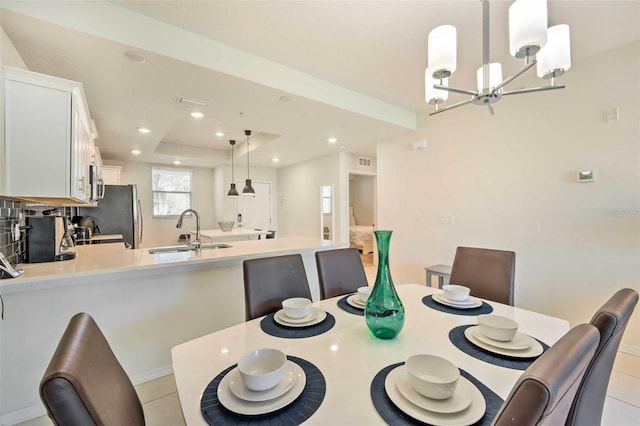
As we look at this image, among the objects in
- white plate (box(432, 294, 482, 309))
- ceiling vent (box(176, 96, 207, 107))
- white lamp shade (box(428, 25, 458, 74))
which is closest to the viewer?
white lamp shade (box(428, 25, 458, 74))

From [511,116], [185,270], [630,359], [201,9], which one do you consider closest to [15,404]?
[185,270]

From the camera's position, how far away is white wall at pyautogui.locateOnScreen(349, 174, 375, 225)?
9.07 m

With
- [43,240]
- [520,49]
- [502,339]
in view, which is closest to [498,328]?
[502,339]

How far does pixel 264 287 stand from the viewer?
63.9 inches

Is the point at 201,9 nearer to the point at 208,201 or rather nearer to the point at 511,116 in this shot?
the point at 511,116

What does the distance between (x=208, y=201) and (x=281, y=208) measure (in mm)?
1935

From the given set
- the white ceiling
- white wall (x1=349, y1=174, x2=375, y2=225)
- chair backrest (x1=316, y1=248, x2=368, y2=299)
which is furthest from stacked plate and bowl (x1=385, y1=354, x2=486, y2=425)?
white wall (x1=349, y1=174, x2=375, y2=225)

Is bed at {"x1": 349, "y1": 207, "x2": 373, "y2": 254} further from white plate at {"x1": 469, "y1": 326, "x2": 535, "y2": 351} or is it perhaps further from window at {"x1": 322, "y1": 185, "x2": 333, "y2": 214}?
white plate at {"x1": 469, "y1": 326, "x2": 535, "y2": 351}

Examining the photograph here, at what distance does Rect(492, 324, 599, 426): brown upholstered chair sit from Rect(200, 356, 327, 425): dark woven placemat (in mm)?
462

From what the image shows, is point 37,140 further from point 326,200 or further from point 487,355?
point 326,200

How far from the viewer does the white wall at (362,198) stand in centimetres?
907

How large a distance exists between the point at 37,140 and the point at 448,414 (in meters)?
2.48

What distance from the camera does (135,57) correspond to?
1991 millimetres

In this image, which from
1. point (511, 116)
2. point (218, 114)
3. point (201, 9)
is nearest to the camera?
point (201, 9)
